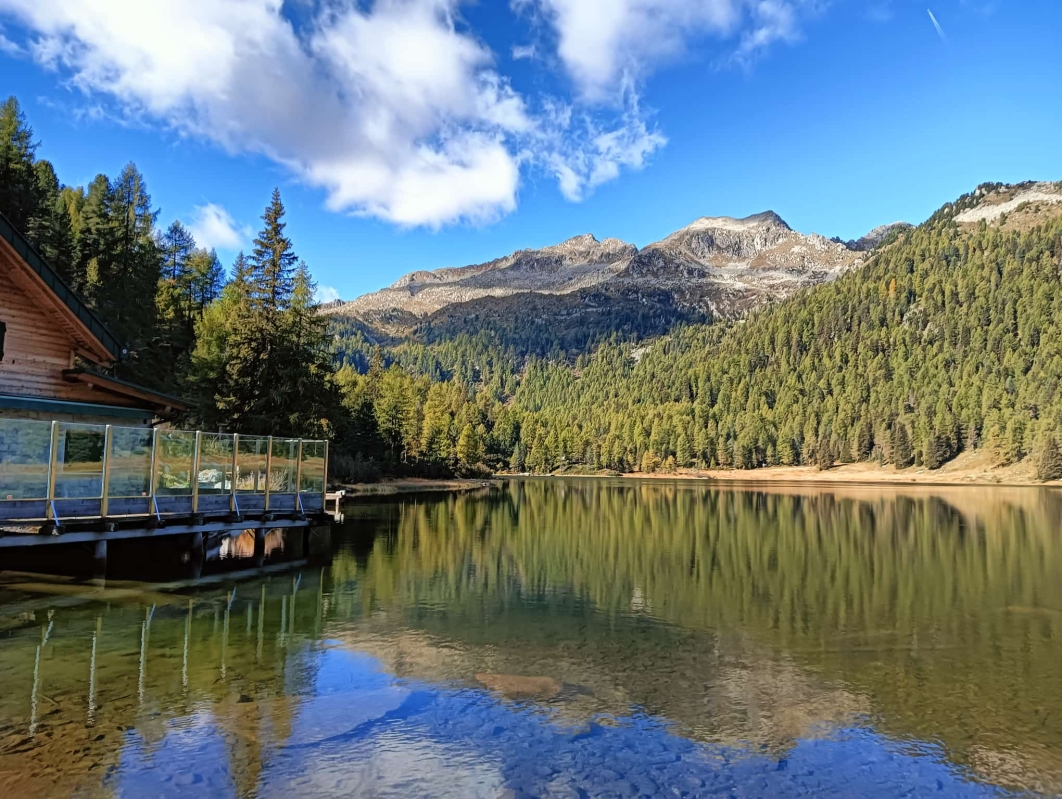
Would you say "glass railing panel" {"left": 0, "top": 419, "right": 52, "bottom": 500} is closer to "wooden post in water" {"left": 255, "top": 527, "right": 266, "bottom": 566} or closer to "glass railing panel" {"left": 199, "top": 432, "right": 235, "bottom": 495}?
"glass railing panel" {"left": 199, "top": 432, "right": 235, "bottom": 495}

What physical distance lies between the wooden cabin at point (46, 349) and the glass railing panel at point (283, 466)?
5.16 m

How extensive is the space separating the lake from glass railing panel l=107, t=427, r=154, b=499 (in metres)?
3.13

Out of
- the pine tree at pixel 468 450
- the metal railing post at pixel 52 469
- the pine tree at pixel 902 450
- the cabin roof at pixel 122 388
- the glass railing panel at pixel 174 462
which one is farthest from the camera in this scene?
the pine tree at pixel 902 450

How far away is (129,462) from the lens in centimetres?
2080

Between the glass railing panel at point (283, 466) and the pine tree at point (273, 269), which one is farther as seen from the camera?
the pine tree at point (273, 269)

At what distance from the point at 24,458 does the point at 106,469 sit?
2423 millimetres

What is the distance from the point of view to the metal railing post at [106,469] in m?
19.9

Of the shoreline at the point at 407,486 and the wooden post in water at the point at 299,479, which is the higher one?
the wooden post in water at the point at 299,479

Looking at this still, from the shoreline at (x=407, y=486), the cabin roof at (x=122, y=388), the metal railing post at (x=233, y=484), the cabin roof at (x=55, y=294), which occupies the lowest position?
the shoreline at (x=407, y=486)

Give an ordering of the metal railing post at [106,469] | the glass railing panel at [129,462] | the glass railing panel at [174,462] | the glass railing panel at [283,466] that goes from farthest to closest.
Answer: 1. the glass railing panel at [283,466]
2. the glass railing panel at [174,462]
3. the glass railing panel at [129,462]
4. the metal railing post at [106,469]

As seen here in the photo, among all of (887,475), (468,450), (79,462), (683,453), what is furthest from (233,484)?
(683,453)

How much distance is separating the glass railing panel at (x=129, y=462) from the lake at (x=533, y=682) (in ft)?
10.3

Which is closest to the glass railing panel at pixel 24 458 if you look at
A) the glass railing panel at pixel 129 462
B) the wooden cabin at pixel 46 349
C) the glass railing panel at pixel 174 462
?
the glass railing panel at pixel 129 462

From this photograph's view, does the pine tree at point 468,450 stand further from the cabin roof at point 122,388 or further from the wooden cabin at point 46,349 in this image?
the wooden cabin at point 46,349
